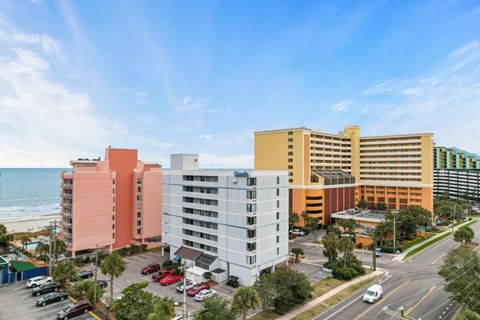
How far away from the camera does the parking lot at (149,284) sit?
134 ft

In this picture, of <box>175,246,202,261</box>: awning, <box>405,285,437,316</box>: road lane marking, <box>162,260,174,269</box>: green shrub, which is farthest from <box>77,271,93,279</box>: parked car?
<box>405,285,437,316</box>: road lane marking

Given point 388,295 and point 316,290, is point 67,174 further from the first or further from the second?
point 388,295

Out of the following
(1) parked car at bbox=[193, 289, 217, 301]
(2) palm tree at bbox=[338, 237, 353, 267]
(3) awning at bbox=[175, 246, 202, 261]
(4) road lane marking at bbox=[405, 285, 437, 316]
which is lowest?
(4) road lane marking at bbox=[405, 285, 437, 316]

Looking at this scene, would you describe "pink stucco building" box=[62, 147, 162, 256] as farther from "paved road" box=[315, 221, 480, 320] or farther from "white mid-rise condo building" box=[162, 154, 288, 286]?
"paved road" box=[315, 221, 480, 320]

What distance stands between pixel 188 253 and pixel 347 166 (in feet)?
261

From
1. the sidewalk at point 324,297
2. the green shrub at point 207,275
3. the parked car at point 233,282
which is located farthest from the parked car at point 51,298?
the sidewalk at point 324,297

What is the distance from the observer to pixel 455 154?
182 meters

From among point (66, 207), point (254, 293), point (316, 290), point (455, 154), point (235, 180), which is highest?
point (455, 154)

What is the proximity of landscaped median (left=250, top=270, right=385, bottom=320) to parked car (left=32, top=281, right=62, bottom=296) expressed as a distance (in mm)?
30210

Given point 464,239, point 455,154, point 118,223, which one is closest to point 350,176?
point 464,239

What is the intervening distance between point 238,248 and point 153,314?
21555 millimetres

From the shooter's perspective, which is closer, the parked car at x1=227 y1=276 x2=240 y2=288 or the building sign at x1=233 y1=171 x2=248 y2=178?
the parked car at x1=227 y1=276 x2=240 y2=288

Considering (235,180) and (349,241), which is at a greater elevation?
(235,180)

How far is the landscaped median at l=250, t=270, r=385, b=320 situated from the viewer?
35.5 m
